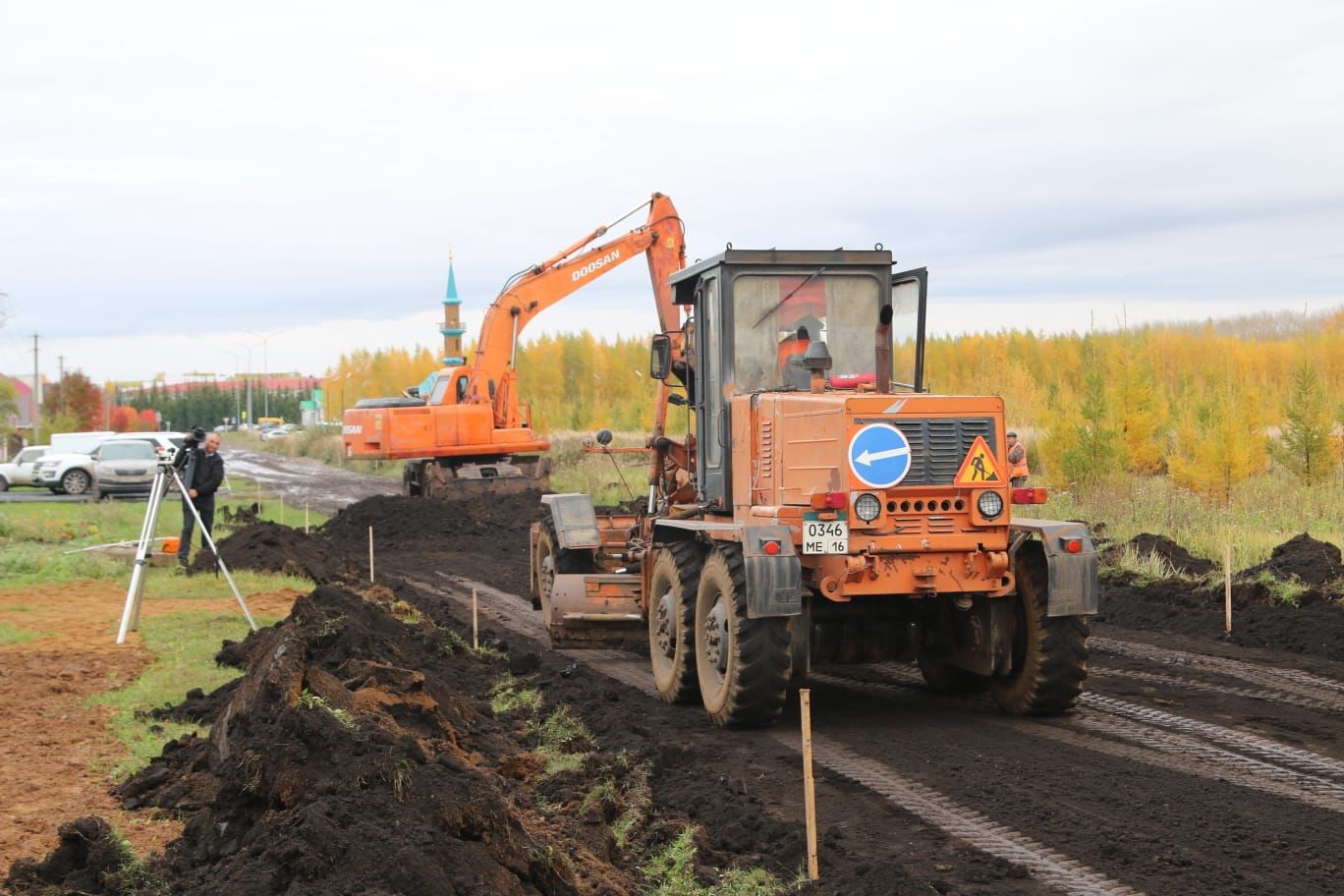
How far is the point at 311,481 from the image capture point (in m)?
49.8

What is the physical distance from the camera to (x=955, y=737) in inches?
366

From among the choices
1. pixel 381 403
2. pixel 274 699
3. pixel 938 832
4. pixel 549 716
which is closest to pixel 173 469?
pixel 549 716

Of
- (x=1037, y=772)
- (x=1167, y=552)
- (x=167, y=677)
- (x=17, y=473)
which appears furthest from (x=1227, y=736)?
(x=17, y=473)

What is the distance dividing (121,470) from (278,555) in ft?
64.7

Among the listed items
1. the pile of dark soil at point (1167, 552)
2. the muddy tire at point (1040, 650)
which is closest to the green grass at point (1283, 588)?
the pile of dark soil at point (1167, 552)

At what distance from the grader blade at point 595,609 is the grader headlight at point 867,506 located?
3.60 m

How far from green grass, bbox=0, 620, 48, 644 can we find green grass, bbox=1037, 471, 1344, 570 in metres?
13.0

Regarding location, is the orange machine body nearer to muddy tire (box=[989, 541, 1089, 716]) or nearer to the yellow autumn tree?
the yellow autumn tree

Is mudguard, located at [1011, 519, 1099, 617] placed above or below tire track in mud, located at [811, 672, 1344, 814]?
above

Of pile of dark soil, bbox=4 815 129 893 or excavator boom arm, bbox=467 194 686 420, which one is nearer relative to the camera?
pile of dark soil, bbox=4 815 129 893

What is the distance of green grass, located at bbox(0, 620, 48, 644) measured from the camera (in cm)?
1353

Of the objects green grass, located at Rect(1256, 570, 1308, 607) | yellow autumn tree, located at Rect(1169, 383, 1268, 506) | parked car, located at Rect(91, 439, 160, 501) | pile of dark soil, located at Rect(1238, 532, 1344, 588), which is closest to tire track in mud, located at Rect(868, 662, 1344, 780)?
green grass, located at Rect(1256, 570, 1308, 607)

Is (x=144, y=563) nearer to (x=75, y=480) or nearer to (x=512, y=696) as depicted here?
(x=512, y=696)

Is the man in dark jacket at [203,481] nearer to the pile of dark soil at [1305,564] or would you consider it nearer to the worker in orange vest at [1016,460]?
the worker in orange vest at [1016,460]
